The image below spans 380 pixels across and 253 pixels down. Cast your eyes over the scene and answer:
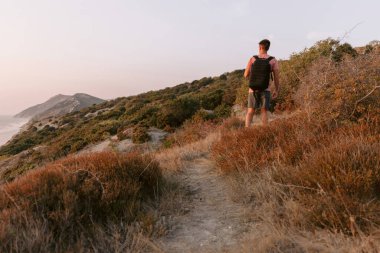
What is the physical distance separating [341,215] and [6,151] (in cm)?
2677

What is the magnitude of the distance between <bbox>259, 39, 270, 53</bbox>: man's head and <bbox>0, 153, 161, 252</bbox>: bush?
12.8 feet

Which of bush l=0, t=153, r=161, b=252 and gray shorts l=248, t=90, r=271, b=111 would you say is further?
gray shorts l=248, t=90, r=271, b=111

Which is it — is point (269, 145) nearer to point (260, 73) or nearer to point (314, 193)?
point (314, 193)

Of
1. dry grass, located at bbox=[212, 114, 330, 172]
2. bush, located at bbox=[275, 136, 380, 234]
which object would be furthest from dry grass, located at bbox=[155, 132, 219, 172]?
bush, located at bbox=[275, 136, 380, 234]

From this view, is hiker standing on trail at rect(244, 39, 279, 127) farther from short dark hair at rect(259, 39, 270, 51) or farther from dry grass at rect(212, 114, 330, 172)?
dry grass at rect(212, 114, 330, 172)

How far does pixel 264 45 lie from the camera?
22.0 ft

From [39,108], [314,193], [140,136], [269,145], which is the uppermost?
[269,145]

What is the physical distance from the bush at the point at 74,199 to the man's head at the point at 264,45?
3.90 m

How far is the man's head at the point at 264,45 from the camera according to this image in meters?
6.64

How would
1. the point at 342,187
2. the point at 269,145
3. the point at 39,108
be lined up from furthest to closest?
the point at 39,108, the point at 269,145, the point at 342,187

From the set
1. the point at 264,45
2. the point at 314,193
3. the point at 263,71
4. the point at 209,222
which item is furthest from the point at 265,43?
the point at 209,222

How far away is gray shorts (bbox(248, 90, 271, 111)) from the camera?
23.1 feet

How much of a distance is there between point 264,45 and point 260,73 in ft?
2.00

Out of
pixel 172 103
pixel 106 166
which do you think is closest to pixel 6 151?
pixel 172 103
